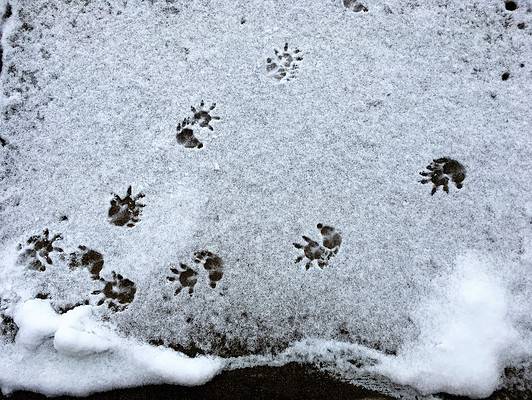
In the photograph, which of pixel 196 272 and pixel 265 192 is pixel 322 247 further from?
pixel 196 272

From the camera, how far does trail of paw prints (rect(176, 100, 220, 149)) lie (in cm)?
169

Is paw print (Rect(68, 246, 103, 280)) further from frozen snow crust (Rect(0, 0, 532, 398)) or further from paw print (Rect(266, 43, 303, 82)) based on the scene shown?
paw print (Rect(266, 43, 303, 82))

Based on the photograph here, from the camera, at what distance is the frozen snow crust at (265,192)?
147cm

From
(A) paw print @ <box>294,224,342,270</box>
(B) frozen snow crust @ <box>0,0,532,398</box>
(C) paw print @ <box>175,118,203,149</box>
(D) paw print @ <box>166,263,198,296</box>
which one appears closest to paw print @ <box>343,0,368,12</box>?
(B) frozen snow crust @ <box>0,0,532,398</box>

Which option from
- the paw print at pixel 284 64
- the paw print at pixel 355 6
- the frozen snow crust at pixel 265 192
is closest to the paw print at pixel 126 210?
the frozen snow crust at pixel 265 192

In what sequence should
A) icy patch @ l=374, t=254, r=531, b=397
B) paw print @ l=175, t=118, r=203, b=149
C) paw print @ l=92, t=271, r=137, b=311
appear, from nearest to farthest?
1. icy patch @ l=374, t=254, r=531, b=397
2. paw print @ l=92, t=271, r=137, b=311
3. paw print @ l=175, t=118, r=203, b=149

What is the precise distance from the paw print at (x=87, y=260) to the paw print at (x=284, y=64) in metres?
1.06

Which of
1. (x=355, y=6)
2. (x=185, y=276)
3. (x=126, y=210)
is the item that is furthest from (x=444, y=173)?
(x=126, y=210)

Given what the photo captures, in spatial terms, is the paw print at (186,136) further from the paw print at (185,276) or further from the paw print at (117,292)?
the paw print at (117,292)

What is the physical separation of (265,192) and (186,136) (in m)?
0.42

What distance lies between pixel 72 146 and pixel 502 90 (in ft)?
6.05

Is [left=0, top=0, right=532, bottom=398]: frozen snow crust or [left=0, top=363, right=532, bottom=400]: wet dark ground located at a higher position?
[left=0, top=0, right=532, bottom=398]: frozen snow crust

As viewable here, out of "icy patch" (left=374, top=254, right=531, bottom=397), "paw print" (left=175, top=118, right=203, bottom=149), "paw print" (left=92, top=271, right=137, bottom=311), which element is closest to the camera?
"icy patch" (left=374, top=254, right=531, bottom=397)

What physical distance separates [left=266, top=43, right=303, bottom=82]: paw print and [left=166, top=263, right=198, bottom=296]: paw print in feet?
2.95
